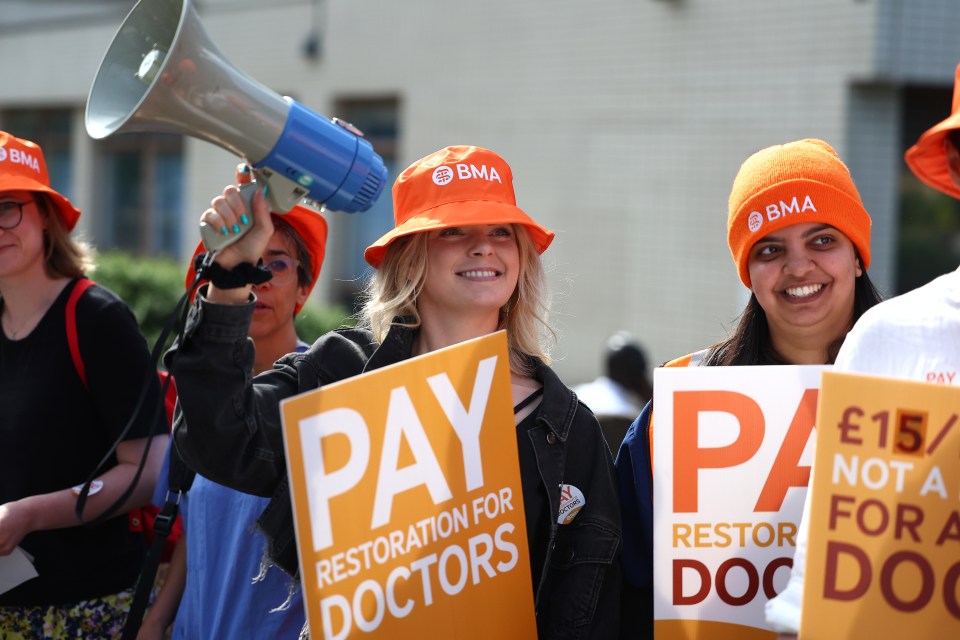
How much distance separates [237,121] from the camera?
229 cm

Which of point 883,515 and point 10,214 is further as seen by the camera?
point 10,214

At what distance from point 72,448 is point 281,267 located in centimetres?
74

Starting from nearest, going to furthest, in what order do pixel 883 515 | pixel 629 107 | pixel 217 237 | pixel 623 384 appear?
pixel 883 515 → pixel 217 237 → pixel 623 384 → pixel 629 107

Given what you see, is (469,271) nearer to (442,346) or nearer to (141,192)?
(442,346)

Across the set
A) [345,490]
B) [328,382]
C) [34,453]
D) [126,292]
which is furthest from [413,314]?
[126,292]

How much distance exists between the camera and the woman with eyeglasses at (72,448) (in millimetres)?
3084

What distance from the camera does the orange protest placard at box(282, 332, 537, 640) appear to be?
7.39ft

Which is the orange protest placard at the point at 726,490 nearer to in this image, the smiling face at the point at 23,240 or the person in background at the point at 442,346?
the person in background at the point at 442,346

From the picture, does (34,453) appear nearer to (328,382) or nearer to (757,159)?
(328,382)

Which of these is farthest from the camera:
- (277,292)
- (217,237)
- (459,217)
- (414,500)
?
(277,292)

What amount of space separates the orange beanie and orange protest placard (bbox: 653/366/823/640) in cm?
39

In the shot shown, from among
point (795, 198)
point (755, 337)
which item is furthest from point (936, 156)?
point (755, 337)

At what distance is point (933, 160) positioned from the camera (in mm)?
2350

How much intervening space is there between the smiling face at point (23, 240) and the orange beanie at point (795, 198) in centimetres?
191
